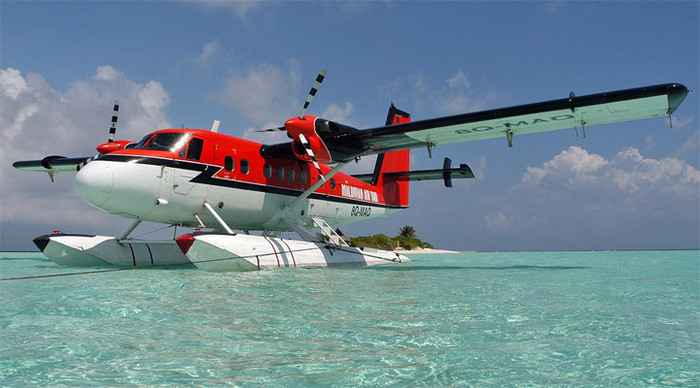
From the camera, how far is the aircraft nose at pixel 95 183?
9273mm

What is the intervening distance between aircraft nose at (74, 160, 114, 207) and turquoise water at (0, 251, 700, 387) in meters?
3.31

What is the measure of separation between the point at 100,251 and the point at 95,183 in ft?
8.69

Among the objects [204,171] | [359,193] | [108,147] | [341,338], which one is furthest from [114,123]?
[341,338]

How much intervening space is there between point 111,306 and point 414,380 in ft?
12.6

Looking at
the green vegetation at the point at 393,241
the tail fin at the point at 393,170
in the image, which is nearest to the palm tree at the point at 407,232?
the green vegetation at the point at 393,241

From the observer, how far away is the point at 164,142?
10.3 meters

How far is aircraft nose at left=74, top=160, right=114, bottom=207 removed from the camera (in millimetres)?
9273

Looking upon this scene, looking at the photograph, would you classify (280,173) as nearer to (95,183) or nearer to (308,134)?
(308,134)

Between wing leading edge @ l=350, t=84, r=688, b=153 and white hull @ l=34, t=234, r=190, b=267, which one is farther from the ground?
wing leading edge @ l=350, t=84, r=688, b=153

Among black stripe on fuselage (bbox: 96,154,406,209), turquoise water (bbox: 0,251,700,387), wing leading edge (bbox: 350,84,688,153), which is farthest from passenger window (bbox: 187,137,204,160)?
turquoise water (bbox: 0,251,700,387)

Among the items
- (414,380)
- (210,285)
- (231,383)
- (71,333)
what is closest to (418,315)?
(414,380)

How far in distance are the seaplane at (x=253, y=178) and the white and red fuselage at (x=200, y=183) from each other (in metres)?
0.03

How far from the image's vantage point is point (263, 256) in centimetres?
999

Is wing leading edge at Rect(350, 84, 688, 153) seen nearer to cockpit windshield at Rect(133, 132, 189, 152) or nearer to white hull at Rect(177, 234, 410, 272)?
white hull at Rect(177, 234, 410, 272)
